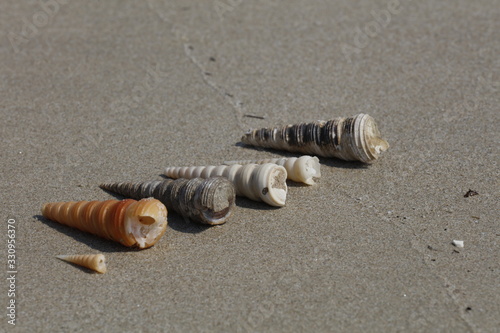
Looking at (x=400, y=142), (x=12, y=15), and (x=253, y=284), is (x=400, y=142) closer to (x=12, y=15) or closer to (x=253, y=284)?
(x=253, y=284)

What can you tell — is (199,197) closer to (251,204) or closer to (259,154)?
(251,204)

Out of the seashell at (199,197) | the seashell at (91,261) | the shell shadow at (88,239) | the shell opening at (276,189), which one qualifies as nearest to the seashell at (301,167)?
the shell opening at (276,189)

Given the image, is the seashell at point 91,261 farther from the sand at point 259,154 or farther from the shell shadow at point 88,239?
the shell shadow at point 88,239

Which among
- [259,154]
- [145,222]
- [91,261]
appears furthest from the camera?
[259,154]

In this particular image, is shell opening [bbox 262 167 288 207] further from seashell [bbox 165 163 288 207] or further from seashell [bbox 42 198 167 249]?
seashell [bbox 42 198 167 249]

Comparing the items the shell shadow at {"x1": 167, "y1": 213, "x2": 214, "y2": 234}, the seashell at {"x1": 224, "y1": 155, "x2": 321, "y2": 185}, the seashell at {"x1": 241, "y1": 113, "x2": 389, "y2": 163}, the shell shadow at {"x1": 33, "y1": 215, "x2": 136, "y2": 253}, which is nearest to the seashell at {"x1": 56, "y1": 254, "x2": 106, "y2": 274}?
the shell shadow at {"x1": 33, "y1": 215, "x2": 136, "y2": 253}

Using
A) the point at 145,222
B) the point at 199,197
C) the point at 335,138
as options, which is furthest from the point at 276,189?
the point at 145,222
